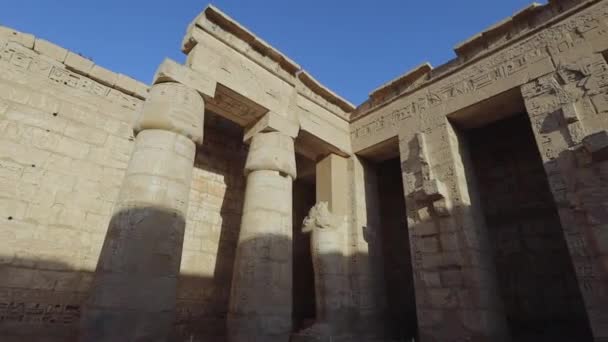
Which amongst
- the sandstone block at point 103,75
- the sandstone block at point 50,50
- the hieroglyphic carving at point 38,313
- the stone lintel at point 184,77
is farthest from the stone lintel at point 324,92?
the hieroglyphic carving at point 38,313

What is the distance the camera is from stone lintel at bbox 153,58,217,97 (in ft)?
16.2

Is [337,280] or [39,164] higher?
[39,164]

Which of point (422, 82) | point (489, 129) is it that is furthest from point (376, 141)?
point (489, 129)

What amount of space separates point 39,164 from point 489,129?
366 inches

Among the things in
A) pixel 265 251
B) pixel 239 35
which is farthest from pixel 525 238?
pixel 239 35

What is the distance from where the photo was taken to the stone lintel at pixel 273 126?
6.14 meters

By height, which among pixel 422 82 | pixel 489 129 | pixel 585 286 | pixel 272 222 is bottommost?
pixel 585 286

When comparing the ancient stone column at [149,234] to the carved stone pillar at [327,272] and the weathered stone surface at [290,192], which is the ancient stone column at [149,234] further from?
the carved stone pillar at [327,272]

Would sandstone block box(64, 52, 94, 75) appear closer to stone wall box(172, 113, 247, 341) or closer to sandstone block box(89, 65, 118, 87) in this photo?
sandstone block box(89, 65, 118, 87)

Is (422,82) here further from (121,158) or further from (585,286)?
(121,158)

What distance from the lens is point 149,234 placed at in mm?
3984

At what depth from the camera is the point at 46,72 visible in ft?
18.8

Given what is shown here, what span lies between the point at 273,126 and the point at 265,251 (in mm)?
2342

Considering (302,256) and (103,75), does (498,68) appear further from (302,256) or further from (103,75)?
(103,75)
